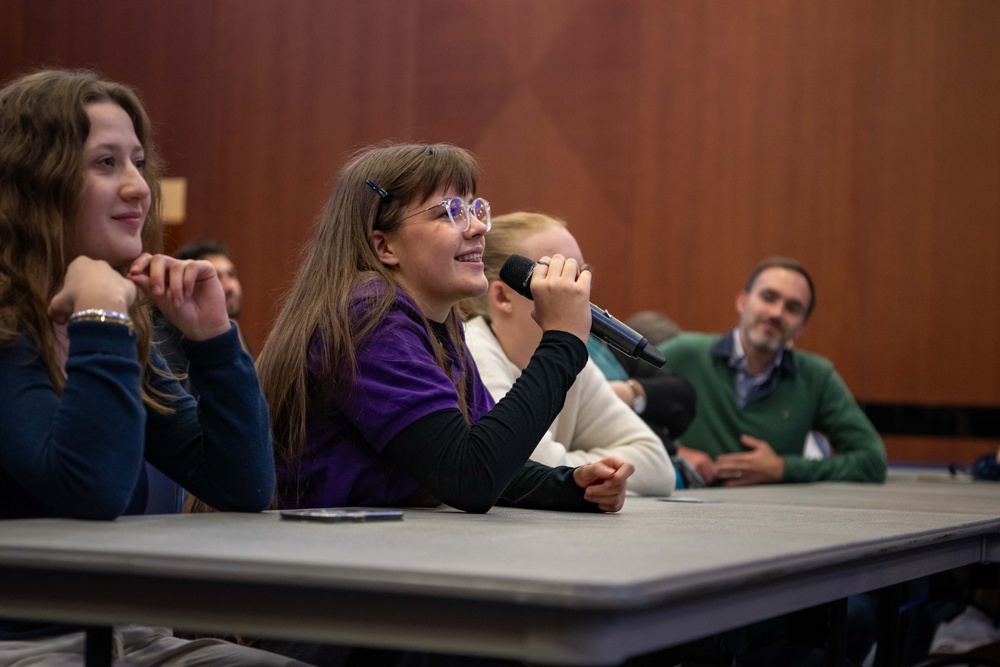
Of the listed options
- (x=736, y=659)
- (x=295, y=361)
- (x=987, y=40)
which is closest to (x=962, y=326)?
(x=987, y=40)

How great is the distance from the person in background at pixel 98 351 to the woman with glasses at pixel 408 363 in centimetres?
16

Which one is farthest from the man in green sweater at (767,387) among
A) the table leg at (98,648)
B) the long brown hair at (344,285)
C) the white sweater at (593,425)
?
the table leg at (98,648)

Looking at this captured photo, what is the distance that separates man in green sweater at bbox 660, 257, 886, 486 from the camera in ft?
13.1

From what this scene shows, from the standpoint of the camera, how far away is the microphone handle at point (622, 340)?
177 cm

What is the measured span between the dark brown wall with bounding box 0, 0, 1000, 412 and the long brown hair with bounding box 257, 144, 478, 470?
403 cm

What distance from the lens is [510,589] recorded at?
0.86 meters

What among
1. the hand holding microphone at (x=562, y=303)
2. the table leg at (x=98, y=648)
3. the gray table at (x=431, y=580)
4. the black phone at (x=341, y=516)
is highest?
the hand holding microphone at (x=562, y=303)

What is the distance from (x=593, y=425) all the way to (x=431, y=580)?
64.2 inches

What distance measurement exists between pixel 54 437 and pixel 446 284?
717mm

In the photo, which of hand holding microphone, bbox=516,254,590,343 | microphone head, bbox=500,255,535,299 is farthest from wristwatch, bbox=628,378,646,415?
hand holding microphone, bbox=516,254,590,343

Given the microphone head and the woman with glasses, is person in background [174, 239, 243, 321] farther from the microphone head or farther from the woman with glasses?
the microphone head

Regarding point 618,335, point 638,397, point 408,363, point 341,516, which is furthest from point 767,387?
point 341,516

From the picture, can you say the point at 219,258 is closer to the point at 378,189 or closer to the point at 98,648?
the point at 378,189

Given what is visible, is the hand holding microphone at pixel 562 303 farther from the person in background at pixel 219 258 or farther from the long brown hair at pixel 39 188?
the person in background at pixel 219 258
